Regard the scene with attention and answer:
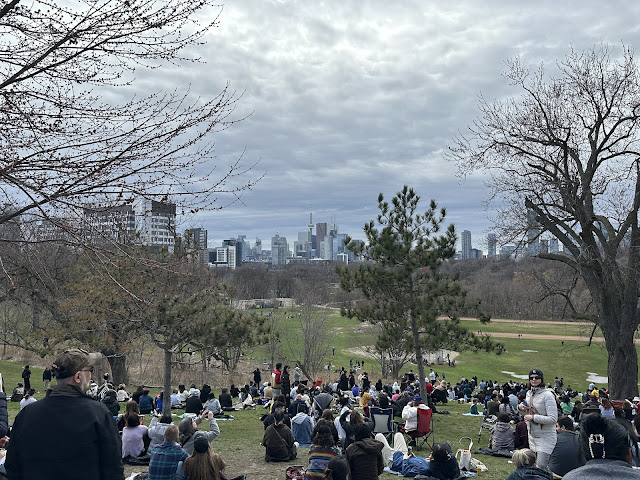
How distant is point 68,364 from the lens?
309cm

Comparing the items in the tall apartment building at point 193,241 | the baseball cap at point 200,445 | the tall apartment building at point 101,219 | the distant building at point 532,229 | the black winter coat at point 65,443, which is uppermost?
the distant building at point 532,229

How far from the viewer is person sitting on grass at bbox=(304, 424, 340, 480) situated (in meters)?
6.69

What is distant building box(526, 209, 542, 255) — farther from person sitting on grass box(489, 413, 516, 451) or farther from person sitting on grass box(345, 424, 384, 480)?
person sitting on grass box(345, 424, 384, 480)

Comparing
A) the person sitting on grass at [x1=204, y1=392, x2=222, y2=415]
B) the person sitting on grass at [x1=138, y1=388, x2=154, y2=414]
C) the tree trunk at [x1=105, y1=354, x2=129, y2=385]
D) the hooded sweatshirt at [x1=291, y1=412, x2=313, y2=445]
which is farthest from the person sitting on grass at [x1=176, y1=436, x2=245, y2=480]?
the tree trunk at [x1=105, y1=354, x2=129, y2=385]

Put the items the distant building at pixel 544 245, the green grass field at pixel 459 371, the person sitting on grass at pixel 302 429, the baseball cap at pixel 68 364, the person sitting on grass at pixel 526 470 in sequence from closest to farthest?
the baseball cap at pixel 68 364 < the person sitting on grass at pixel 526 470 < the green grass field at pixel 459 371 < the person sitting on grass at pixel 302 429 < the distant building at pixel 544 245

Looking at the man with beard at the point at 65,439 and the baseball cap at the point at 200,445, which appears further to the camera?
the baseball cap at the point at 200,445

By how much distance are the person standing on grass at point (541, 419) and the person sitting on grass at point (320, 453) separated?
2.65m

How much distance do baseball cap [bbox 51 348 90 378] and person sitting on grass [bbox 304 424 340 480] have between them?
4.40 meters

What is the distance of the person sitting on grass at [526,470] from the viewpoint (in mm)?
5265

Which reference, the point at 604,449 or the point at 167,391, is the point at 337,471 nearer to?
the point at 604,449

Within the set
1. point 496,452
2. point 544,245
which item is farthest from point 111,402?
point 544,245

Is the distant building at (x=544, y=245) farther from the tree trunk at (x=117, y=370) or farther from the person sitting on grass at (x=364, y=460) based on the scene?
the tree trunk at (x=117, y=370)

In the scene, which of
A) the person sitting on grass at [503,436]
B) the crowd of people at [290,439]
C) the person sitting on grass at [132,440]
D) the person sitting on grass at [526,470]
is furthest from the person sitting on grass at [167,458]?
the person sitting on grass at [503,436]

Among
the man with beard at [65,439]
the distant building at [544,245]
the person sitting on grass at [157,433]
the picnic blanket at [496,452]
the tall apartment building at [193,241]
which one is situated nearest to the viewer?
the man with beard at [65,439]
